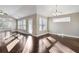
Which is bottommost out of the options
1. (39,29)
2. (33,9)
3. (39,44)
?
Result: (39,44)

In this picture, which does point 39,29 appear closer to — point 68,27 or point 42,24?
point 42,24

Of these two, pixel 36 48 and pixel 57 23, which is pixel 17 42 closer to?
pixel 36 48

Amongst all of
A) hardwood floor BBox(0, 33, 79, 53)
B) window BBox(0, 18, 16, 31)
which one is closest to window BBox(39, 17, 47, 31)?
hardwood floor BBox(0, 33, 79, 53)

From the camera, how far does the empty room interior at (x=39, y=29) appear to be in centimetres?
202

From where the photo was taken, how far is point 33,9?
2.04 metres

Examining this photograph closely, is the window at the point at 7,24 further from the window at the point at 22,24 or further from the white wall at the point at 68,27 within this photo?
the white wall at the point at 68,27

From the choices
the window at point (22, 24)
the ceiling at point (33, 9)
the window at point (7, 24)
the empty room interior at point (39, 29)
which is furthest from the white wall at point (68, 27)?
the window at point (7, 24)

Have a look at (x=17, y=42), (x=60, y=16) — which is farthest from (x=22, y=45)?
(x=60, y=16)

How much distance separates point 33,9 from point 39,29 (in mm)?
358

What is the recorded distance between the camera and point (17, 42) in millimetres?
2053

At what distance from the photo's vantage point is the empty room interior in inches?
79.6

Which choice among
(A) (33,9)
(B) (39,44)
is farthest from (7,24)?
(B) (39,44)

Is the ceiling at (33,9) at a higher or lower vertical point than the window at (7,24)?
higher
